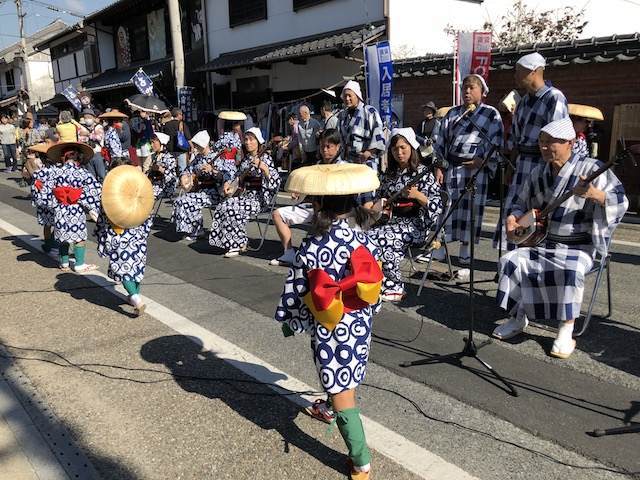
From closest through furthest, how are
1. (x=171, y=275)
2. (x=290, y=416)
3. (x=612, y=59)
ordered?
(x=290, y=416) < (x=171, y=275) < (x=612, y=59)

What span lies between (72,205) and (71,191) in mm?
216

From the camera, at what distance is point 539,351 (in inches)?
146

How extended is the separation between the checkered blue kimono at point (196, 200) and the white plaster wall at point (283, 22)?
6.51m

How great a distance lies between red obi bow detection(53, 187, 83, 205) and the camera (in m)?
5.48

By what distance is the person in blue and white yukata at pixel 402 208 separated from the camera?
4.81 m

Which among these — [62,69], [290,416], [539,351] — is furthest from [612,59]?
[62,69]

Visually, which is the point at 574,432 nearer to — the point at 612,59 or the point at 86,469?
the point at 86,469

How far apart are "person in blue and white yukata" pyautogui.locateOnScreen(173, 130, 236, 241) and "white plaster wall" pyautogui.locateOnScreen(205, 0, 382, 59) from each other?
6419 mm

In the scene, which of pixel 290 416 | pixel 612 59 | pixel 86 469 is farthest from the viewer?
pixel 612 59

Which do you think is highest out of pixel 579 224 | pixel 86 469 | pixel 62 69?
pixel 62 69

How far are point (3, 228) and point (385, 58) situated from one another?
7334mm

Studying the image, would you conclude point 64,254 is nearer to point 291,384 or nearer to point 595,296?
point 291,384

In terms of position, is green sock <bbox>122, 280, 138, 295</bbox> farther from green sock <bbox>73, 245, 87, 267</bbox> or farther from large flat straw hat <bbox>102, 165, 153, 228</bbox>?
green sock <bbox>73, 245, 87, 267</bbox>

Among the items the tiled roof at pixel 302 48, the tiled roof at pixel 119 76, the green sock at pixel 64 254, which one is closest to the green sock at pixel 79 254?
the green sock at pixel 64 254
